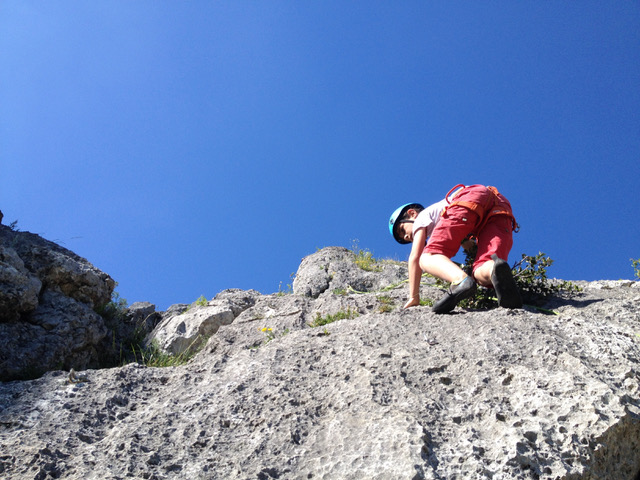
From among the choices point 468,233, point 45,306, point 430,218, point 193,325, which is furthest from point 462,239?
point 45,306

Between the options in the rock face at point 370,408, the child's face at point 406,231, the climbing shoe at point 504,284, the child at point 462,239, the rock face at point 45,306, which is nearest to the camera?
the rock face at point 370,408

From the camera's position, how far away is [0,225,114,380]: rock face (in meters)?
4.52

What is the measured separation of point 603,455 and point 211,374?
8.21 feet

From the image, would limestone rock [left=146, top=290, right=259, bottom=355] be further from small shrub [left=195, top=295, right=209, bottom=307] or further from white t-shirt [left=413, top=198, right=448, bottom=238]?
white t-shirt [left=413, top=198, right=448, bottom=238]

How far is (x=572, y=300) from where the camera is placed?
4.79 metres

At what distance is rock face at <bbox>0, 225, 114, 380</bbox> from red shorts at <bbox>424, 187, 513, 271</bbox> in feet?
12.0

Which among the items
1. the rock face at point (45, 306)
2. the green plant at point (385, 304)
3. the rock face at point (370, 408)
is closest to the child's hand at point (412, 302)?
the green plant at point (385, 304)

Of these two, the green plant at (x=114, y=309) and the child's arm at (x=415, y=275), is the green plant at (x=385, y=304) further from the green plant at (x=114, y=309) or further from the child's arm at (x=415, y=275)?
the green plant at (x=114, y=309)

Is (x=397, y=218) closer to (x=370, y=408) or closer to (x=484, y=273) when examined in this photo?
(x=484, y=273)

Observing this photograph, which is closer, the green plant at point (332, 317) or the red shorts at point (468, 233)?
the red shorts at point (468, 233)

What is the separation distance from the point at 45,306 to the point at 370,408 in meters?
3.89

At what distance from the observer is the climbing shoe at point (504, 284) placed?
4043mm

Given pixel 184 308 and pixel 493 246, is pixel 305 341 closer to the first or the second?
pixel 493 246

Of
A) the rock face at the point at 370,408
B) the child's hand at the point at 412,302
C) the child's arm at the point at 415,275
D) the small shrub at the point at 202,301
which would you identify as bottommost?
the rock face at the point at 370,408
